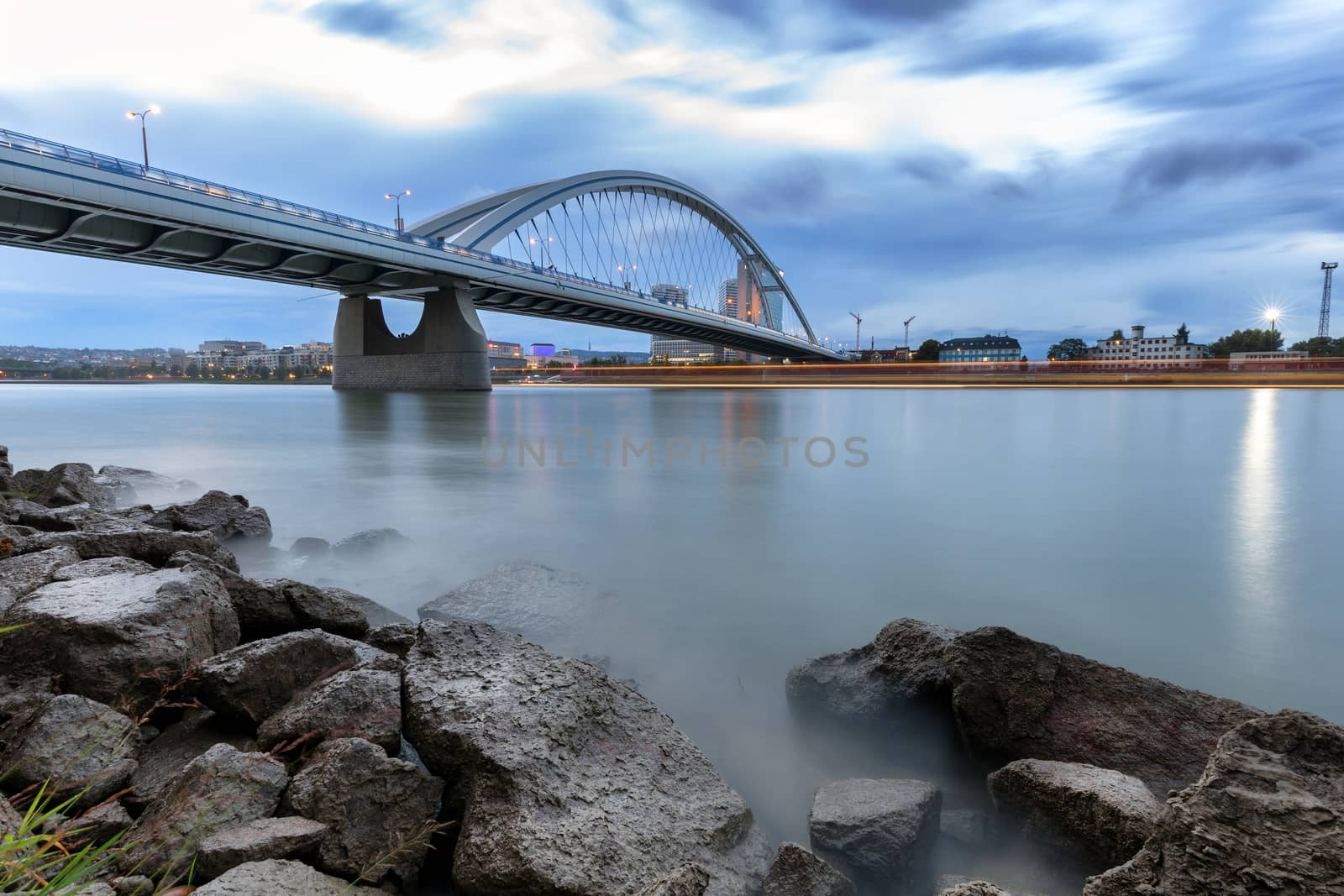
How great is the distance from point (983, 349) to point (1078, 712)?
142 m

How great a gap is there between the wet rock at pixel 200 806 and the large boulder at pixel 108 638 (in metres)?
0.71

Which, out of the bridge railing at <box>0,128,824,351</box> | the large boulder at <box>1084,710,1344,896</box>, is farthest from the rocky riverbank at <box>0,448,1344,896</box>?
the bridge railing at <box>0,128,824,351</box>

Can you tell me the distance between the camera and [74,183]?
25016 millimetres

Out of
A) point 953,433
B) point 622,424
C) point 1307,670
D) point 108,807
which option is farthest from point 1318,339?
point 108,807

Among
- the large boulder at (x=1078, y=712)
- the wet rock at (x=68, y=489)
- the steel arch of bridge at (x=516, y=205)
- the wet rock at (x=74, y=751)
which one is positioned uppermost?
the steel arch of bridge at (x=516, y=205)

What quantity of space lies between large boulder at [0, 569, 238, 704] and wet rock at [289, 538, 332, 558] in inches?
134

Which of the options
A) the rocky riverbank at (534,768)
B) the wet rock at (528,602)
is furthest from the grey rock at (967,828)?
the wet rock at (528,602)

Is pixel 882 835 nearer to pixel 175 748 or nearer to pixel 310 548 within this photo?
pixel 175 748

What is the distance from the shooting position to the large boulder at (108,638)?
261 centimetres

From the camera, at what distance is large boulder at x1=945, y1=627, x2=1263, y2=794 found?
2.71 meters

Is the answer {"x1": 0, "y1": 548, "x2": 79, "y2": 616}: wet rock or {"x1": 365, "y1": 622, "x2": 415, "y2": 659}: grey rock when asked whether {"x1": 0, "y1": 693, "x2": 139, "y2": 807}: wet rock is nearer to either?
{"x1": 0, "y1": 548, "x2": 79, "y2": 616}: wet rock

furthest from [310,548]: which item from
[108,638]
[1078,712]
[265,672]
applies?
[1078,712]

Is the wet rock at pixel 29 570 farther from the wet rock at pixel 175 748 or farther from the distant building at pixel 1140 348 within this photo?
the distant building at pixel 1140 348

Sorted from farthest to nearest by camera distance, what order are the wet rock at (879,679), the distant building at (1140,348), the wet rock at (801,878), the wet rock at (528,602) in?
the distant building at (1140,348) → the wet rock at (528,602) → the wet rock at (879,679) → the wet rock at (801,878)
